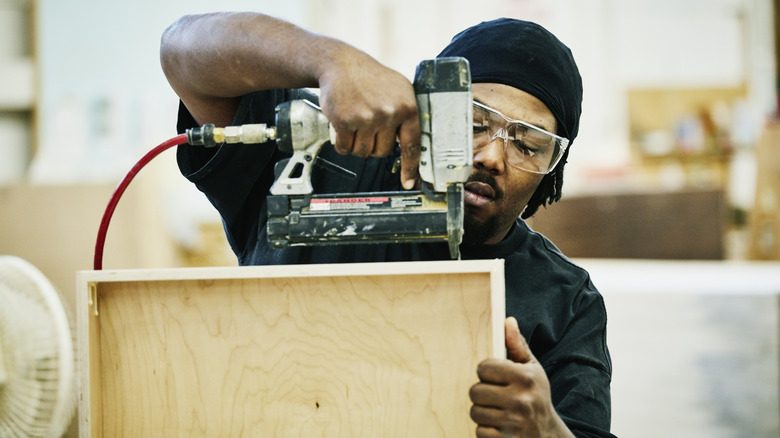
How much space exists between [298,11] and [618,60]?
312 cm

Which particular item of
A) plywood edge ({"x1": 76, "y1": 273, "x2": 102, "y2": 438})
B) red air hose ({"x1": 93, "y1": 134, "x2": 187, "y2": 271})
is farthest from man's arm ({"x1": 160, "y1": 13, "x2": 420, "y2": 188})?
plywood edge ({"x1": 76, "y1": 273, "x2": 102, "y2": 438})

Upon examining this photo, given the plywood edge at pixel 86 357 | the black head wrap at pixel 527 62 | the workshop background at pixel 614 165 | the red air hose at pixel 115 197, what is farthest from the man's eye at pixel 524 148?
the workshop background at pixel 614 165

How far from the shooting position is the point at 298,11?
5477 millimetres

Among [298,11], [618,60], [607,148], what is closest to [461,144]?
[298,11]

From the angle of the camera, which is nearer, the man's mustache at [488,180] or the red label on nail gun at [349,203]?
the red label on nail gun at [349,203]

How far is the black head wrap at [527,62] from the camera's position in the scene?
144 centimetres

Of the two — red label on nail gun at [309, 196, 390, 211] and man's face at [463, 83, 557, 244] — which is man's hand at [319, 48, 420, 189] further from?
Answer: man's face at [463, 83, 557, 244]

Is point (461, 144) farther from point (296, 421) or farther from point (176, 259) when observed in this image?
point (176, 259)

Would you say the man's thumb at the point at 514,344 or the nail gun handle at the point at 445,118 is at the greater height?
the nail gun handle at the point at 445,118

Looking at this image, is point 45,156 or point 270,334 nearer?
point 270,334

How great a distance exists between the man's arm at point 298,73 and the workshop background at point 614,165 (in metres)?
2.40

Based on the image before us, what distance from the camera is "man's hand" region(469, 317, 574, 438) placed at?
3.24 feet

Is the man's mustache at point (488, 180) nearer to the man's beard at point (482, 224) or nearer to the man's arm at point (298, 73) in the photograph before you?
the man's beard at point (482, 224)

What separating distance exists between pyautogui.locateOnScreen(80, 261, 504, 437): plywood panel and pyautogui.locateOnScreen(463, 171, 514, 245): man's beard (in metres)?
0.37
